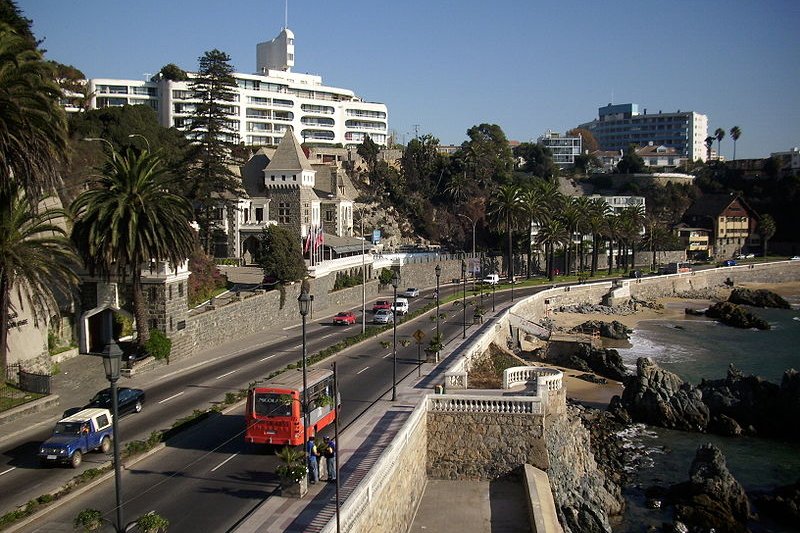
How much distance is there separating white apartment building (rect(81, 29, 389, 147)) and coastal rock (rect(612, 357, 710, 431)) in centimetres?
8586

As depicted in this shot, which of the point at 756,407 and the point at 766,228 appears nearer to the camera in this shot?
the point at 756,407

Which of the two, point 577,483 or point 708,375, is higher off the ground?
point 577,483

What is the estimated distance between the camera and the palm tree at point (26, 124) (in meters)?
31.8

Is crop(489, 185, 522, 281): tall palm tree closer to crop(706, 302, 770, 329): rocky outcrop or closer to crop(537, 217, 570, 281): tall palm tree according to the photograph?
crop(537, 217, 570, 281): tall palm tree

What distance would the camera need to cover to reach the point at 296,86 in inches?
5541

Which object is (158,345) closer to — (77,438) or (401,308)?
(77,438)

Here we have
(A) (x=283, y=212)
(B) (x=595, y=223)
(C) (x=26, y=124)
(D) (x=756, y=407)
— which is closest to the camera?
(C) (x=26, y=124)

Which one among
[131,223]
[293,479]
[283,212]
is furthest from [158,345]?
[283,212]

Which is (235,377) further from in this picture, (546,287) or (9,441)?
(546,287)

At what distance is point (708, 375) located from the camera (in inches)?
2442

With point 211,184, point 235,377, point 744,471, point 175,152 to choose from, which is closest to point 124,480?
point 235,377

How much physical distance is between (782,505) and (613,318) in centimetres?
5757

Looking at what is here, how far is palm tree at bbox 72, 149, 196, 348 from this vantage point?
39469mm

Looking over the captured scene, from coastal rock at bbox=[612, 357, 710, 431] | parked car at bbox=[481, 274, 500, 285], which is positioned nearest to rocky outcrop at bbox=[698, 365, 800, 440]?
coastal rock at bbox=[612, 357, 710, 431]
